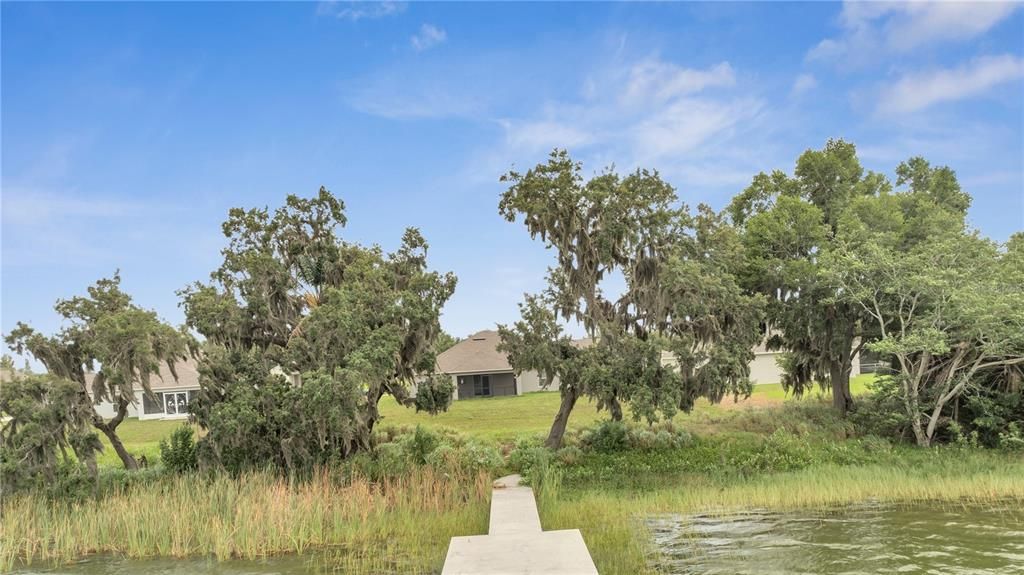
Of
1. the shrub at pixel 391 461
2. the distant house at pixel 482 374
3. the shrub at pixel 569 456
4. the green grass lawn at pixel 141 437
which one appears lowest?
the shrub at pixel 569 456

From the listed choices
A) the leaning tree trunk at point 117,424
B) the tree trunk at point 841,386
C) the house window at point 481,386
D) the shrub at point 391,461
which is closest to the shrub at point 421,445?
the shrub at point 391,461

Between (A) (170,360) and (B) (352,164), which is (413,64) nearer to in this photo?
(B) (352,164)

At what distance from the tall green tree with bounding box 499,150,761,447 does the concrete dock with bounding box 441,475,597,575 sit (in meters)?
7.03

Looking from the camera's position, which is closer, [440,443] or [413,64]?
[413,64]

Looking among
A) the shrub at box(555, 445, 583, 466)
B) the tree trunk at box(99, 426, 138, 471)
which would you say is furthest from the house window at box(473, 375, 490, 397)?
the tree trunk at box(99, 426, 138, 471)

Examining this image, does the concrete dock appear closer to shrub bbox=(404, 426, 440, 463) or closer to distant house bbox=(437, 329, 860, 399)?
shrub bbox=(404, 426, 440, 463)

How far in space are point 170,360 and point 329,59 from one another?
8.77 metres

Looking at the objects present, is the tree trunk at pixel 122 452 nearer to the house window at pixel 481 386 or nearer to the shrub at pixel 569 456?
the shrub at pixel 569 456

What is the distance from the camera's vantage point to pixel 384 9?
16625mm

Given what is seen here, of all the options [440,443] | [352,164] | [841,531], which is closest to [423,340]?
[440,443]

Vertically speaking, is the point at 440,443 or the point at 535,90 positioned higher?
the point at 535,90

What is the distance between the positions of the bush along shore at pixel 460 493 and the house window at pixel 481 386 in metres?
18.6

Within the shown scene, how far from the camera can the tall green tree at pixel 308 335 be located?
1669cm

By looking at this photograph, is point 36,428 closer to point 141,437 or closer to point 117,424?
point 117,424
